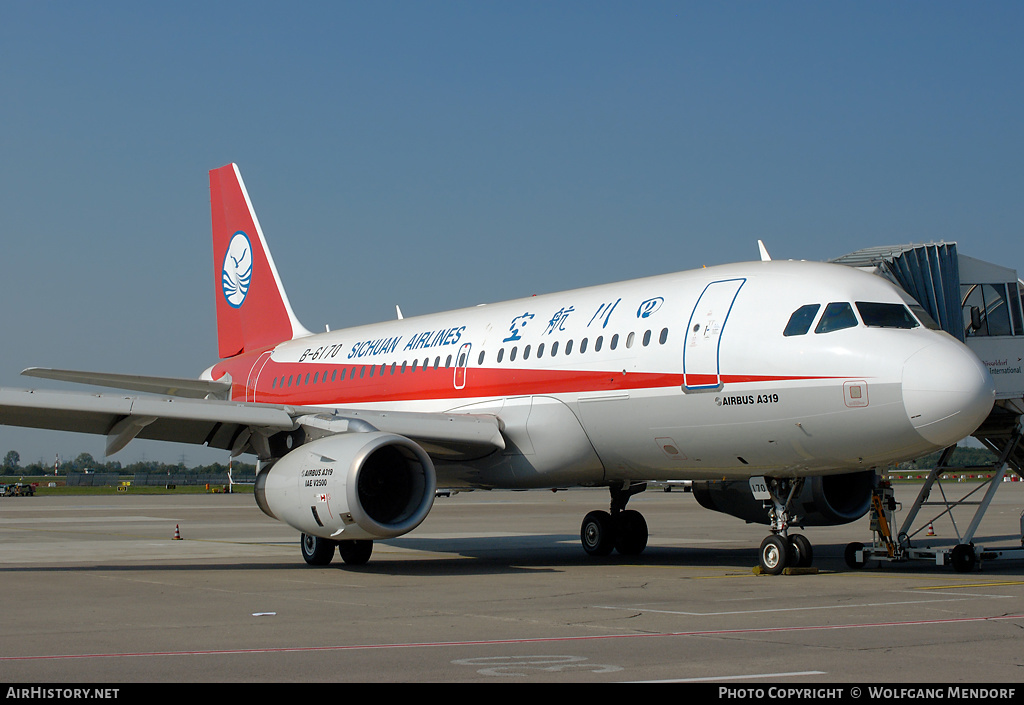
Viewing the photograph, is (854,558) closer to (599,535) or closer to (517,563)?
(599,535)

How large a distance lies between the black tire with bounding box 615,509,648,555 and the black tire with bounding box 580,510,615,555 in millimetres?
121

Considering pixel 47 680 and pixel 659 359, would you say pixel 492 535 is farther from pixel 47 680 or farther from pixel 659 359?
pixel 47 680

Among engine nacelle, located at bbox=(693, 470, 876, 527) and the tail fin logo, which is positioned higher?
the tail fin logo

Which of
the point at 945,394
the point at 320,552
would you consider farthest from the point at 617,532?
the point at 945,394

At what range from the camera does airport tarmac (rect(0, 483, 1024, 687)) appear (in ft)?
23.0

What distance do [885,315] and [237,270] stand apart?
16983 millimetres

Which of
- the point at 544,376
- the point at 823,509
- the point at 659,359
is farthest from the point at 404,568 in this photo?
the point at 823,509

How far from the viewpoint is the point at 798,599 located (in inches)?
433

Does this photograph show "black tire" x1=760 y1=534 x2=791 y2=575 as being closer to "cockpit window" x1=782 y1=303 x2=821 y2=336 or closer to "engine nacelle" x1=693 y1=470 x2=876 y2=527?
"engine nacelle" x1=693 y1=470 x2=876 y2=527

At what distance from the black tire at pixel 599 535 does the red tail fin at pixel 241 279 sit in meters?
8.96

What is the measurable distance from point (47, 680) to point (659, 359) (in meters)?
9.13

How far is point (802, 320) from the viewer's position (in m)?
13.1

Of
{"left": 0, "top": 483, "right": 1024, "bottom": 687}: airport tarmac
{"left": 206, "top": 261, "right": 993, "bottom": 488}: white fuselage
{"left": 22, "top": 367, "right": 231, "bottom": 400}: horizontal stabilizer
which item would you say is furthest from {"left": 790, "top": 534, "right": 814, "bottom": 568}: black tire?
{"left": 22, "top": 367, "right": 231, "bottom": 400}: horizontal stabilizer

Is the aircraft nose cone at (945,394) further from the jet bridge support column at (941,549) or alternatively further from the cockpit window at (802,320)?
the jet bridge support column at (941,549)
